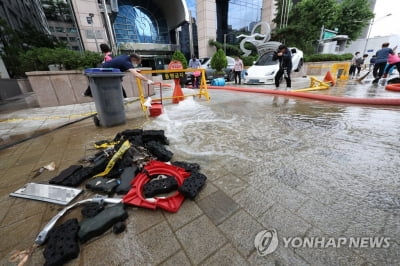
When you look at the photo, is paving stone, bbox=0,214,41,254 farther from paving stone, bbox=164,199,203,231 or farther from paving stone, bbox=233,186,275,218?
paving stone, bbox=233,186,275,218

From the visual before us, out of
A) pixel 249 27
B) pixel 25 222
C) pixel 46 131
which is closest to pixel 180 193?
pixel 25 222

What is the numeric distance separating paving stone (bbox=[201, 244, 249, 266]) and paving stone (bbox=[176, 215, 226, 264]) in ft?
0.10

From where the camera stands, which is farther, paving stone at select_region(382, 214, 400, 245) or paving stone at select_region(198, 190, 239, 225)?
paving stone at select_region(198, 190, 239, 225)

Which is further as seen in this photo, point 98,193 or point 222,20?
point 222,20

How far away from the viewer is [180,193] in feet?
5.16

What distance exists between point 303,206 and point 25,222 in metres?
2.29

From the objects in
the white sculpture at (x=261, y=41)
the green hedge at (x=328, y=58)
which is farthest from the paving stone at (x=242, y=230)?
the green hedge at (x=328, y=58)

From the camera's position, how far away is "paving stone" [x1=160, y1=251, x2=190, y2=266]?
1.04m

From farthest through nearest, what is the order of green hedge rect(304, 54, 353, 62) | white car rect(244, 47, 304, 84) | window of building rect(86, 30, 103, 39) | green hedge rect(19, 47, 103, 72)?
green hedge rect(304, 54, 353, 62) → window of building rect(86, 30, 103, 39) → white car rect(244, 47, 304, 84) → green hedge rect(19, 47, 103, 72)

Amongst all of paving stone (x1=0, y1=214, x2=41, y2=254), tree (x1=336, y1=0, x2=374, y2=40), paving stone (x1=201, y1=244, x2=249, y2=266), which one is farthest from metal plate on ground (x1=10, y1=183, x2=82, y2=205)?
tree (x1=336, y1=0, x2=374, y2=40)

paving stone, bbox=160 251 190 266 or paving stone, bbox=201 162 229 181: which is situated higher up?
paving stone, bbox=201 162 229 181

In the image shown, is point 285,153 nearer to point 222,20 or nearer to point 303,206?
point 303,206

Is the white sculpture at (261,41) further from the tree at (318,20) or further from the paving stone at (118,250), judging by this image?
the paving stone at (118,250)

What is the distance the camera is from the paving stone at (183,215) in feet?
4.32
